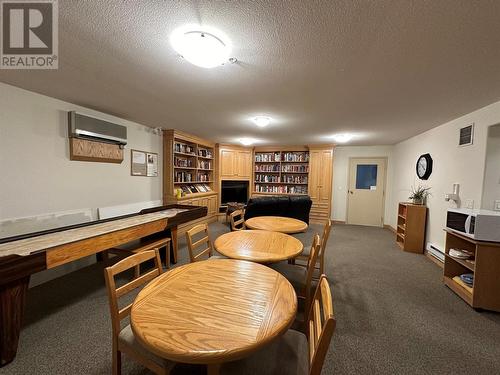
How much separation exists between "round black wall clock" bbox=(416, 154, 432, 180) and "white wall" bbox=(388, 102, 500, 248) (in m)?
0.10

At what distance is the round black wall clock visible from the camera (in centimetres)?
386

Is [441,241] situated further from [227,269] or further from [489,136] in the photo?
[227,269]

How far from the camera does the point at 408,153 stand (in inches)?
189

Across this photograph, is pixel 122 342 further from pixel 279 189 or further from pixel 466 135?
pixel 279 189

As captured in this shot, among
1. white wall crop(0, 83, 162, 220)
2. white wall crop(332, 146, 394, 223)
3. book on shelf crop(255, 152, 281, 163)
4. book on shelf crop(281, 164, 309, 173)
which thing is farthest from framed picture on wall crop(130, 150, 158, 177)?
white wall crop(332, 146, 394, 223)

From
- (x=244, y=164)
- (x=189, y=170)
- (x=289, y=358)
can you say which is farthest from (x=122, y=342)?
(x=244, y=164)

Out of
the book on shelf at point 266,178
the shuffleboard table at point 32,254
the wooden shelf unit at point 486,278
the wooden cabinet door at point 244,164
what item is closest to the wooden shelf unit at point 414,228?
the wooden shelf unit at point 486,278

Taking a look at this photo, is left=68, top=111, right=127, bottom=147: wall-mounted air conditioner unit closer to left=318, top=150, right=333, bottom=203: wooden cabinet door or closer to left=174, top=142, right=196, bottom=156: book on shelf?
left=174, top=142, right=196, bottom=156: book on shelf

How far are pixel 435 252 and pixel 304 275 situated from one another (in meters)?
2.88

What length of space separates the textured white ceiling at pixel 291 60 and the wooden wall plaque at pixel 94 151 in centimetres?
54

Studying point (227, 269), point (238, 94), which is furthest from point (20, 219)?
point (238, 94)

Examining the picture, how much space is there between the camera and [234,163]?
6527 millimetres

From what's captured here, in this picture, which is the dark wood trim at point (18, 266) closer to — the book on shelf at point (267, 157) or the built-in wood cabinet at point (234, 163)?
the built-in wood cabinet at point (234, 163)

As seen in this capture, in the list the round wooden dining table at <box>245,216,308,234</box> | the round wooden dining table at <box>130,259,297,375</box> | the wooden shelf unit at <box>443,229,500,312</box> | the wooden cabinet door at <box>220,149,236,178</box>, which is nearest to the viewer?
the round wooden dining table at <box>130,259,297,375</box>
